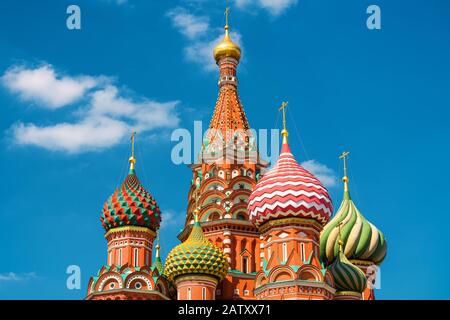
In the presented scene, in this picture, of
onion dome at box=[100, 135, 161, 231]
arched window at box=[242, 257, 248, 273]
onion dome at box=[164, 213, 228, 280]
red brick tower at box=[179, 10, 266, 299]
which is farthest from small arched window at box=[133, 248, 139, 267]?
arched window at box=[242, 257, 248, 273]

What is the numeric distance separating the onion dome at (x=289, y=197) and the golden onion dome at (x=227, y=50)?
8.03m

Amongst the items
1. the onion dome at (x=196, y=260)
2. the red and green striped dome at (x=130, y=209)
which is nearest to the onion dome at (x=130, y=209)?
the red and green striped dome at (x=130, y=209)

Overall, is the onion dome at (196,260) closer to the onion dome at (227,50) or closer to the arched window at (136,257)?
the arched window at (136,257)

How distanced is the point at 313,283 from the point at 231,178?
7.40 metres

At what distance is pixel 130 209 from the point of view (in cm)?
3738

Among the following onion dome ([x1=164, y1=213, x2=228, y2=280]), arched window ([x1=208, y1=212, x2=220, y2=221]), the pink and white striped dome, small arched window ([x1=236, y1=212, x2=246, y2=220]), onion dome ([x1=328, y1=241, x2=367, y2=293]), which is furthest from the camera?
arched window ([x1=208, y1=212, x2=220, y2=221])

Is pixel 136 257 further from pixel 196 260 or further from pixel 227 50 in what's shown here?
pixel 227 50

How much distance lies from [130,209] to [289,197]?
242 inches

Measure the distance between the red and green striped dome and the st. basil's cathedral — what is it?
4cm

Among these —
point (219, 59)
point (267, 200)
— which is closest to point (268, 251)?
point (267, 200)

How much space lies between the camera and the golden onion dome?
43.4 metres

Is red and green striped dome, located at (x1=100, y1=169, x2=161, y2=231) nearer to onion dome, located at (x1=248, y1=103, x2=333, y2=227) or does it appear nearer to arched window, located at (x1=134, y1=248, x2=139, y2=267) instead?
arched window, located at (x1=134, y1=248, x2=139, y2=267)

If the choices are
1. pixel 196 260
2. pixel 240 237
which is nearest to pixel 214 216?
pixel 240 237
